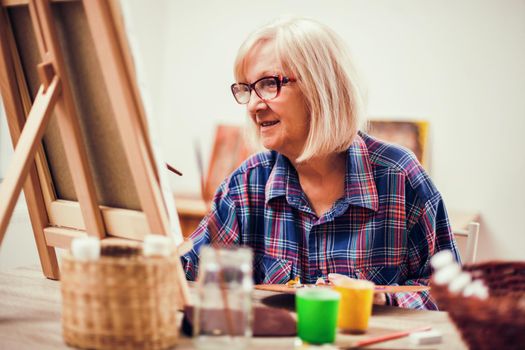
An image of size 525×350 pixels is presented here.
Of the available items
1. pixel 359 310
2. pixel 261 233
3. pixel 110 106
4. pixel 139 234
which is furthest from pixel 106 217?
pixel 261 233

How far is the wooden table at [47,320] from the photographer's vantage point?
91cm

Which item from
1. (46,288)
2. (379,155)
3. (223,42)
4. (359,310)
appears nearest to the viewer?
(359,310)

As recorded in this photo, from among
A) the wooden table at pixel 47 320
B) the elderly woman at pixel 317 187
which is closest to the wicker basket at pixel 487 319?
the wooden table at pixel 47 320

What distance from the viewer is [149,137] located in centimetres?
100

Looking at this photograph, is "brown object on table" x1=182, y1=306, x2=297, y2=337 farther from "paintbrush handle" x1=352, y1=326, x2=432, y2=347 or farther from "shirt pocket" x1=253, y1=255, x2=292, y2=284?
"shirt pocket" x1=253, y1=255, x2=292, y2=284

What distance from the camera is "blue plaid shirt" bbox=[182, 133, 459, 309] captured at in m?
1.53

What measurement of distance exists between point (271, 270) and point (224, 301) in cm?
70

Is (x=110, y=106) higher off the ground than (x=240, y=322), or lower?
higher

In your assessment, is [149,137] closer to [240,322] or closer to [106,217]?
[106,217]

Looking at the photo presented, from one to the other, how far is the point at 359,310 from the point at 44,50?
0.75 meters

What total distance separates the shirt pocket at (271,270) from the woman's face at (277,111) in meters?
0.30

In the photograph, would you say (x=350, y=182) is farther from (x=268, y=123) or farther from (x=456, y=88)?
(x=456, y=88)

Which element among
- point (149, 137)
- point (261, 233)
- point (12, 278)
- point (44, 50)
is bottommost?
point (261, 233)

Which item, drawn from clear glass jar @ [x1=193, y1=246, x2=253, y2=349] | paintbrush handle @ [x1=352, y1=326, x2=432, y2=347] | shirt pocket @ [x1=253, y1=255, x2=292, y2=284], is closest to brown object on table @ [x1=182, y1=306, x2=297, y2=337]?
clear glass jar @ [x1=193, y1=246, x2=253, y2=349]
